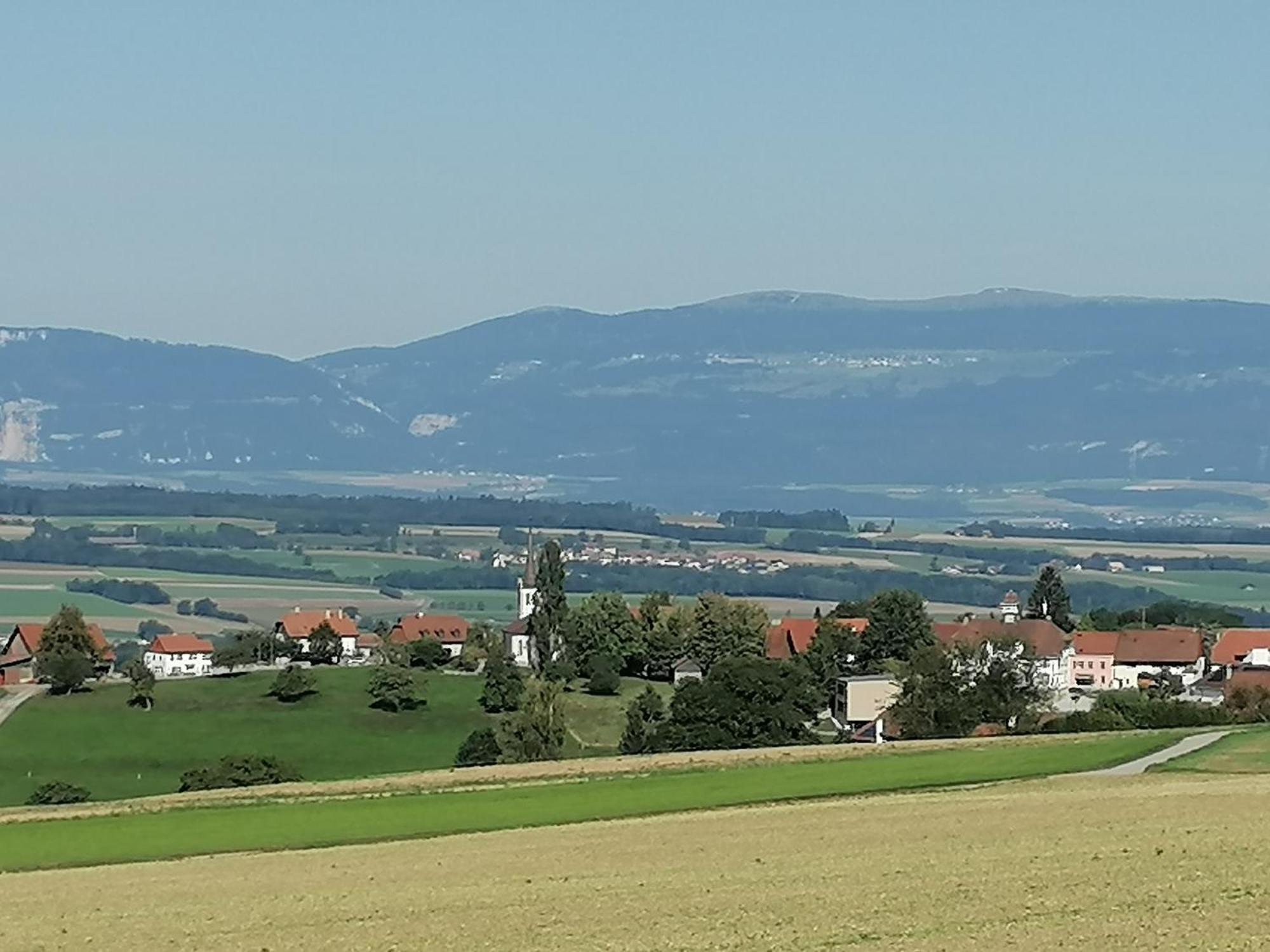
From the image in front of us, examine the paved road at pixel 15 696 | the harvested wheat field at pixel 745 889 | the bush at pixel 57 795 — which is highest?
the harvested wheat field at pixel 745 889

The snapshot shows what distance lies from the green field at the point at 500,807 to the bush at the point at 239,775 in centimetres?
2152

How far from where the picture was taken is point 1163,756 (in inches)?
2226

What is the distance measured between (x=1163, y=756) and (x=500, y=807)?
49.8 feet

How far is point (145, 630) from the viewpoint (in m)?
176

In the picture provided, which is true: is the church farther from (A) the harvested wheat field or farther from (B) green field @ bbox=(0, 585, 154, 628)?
(A) the harvested wheat field

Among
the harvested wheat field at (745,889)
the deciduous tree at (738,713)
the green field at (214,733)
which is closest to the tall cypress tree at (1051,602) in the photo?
the green field at (214,733)

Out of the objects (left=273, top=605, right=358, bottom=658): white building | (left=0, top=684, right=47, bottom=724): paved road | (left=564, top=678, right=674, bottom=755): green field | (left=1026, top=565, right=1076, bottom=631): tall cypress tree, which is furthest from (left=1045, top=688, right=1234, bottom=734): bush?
(left=273, top=605, right=358, bottom=658): white building

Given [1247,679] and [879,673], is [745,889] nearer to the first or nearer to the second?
[1247,679]

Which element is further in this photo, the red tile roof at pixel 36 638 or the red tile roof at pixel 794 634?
the red tile roof at pixel 794 634

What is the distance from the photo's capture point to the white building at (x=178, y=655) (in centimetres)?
13350

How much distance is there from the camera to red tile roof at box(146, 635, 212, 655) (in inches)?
5468

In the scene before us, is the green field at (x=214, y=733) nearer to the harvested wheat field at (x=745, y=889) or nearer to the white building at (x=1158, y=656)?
the white building at (x=1158, y=656)

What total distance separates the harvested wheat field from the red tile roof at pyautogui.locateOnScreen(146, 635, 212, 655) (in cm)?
9797

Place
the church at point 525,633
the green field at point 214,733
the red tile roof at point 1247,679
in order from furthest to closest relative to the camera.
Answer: the church at point 525,633 < the red tile roof at point 1247,679 < the green field at point 214,733
